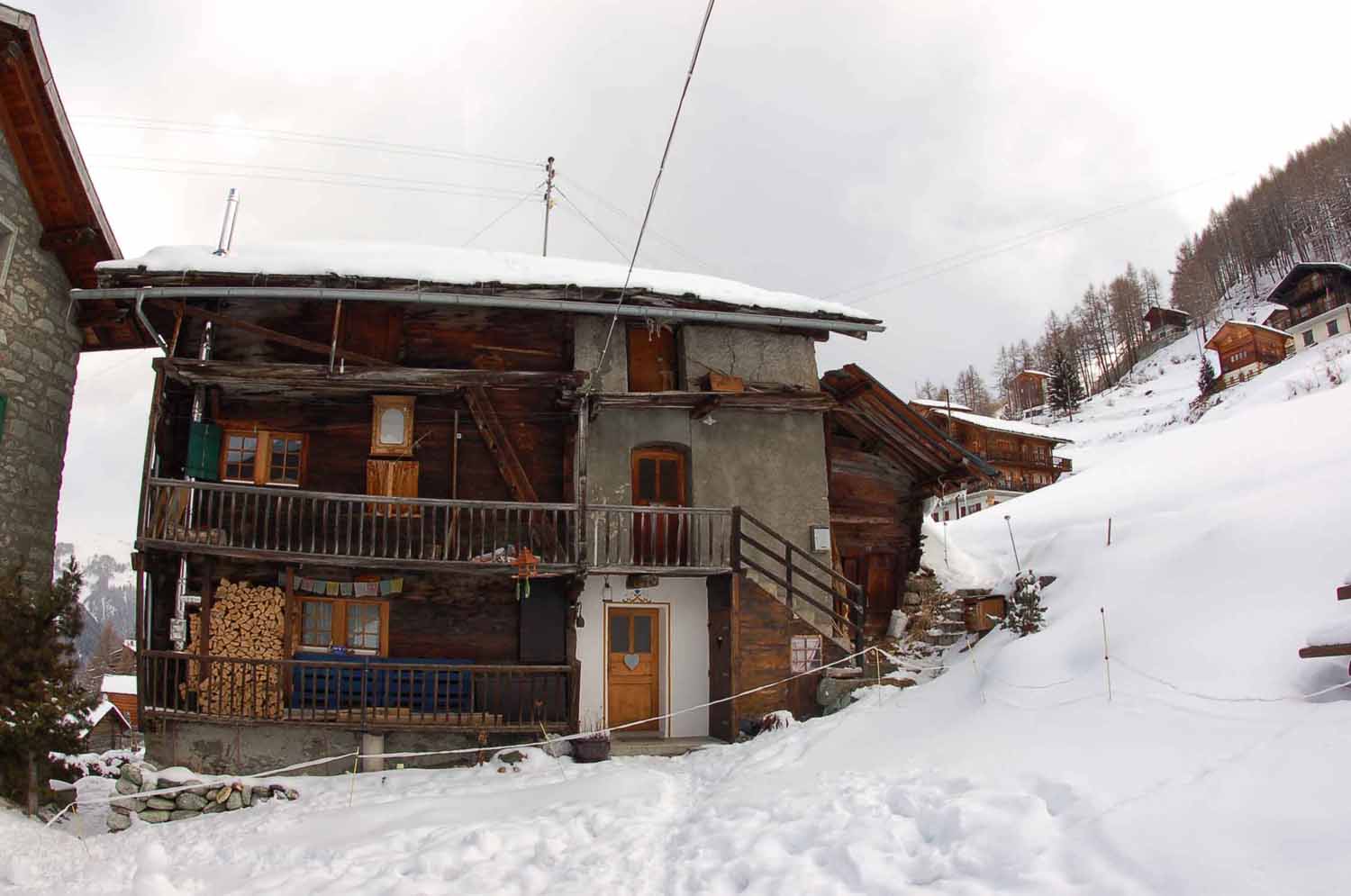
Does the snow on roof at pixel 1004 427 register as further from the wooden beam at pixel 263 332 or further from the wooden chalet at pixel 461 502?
the wooden beam at pixel 263 332

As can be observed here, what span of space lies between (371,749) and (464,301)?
742 centimetres

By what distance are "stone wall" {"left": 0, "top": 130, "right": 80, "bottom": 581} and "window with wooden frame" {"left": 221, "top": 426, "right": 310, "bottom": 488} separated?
2.43m

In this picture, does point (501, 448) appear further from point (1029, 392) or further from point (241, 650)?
point (1029, 392)

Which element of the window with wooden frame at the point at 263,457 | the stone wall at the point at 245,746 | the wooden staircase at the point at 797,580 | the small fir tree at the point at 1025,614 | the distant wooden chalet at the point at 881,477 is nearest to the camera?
the small fir tree at the point at 1025,614

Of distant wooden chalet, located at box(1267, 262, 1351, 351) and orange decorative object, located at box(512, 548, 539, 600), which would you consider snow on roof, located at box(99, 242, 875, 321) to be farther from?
distant wooden chalet, located at box(1267, 262, 1351, 351)

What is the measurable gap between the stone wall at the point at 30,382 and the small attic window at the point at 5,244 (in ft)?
0.05

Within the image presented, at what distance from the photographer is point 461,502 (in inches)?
521

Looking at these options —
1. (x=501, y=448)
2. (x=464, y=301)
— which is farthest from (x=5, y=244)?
(x=501, y=448)

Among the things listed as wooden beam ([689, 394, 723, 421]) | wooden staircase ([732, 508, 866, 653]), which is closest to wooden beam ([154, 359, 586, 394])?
wooden beam ([689, 394, 723, 421])

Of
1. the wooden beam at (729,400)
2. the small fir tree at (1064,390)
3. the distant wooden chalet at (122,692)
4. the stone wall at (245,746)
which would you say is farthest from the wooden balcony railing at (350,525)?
the small fir tree at (1064,390)

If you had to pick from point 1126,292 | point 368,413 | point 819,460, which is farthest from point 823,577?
point 1126,292

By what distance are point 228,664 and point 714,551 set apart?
319 inches

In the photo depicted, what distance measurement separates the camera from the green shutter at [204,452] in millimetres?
13820

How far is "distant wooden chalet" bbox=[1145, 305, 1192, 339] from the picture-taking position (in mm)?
87000
